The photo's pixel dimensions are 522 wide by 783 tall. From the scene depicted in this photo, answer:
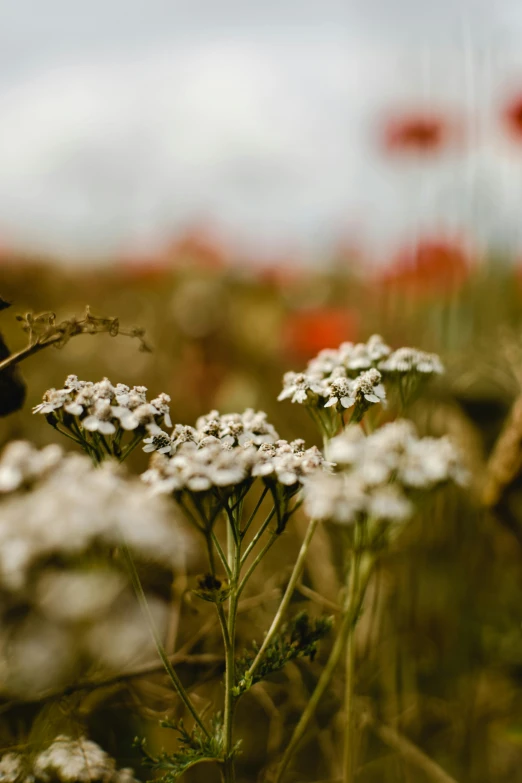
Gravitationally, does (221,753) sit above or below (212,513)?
below

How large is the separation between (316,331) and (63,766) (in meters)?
0.95

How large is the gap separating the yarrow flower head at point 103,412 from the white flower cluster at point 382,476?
0.12m

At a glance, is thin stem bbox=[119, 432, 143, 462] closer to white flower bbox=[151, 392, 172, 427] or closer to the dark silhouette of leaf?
white flower bbox=[151, 392, 172, 427]

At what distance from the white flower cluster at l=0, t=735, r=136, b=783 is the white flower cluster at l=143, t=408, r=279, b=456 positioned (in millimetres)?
245

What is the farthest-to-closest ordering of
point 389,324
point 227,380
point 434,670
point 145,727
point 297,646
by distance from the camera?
point 227,380, point 389,324, point 434,670, point 145,727, point 297,646

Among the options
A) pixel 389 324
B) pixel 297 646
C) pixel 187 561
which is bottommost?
pixel 187 561

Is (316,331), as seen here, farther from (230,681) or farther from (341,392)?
(230,681)

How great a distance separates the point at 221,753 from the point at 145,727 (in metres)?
0.41

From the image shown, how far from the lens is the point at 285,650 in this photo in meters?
0.53

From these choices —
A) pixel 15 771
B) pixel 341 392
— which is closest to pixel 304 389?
pixel 341 392

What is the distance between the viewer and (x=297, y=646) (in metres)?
0.52

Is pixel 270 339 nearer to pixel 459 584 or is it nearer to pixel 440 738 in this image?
pixel 459 584

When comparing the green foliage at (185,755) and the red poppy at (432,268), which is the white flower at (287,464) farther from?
the red poppy at (432,268)

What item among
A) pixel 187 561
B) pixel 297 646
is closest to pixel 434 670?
pixel 187 561
